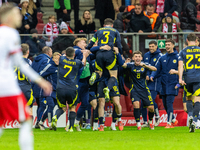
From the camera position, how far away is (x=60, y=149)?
646 centimetres

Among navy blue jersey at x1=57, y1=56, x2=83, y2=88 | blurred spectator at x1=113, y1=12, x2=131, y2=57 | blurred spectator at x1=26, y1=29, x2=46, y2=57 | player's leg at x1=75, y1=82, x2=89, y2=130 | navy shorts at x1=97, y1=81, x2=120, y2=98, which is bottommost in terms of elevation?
player's leg at x1=75, y1=82, x2=89, y2=130

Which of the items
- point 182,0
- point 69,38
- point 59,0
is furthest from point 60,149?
point 182,0

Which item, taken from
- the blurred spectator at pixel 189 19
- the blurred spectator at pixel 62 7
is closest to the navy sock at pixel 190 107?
the blurred spectator at pixel 189 19

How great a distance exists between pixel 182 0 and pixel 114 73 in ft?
31.6

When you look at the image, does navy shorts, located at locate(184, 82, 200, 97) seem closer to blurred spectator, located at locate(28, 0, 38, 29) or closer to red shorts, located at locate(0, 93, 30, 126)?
red shorts, located at locate(0, 93, 30, 126)

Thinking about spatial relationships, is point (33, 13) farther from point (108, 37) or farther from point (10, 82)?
point (10, 82)

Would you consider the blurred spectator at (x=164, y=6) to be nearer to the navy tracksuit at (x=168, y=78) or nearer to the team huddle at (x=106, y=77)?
the team huddle at (x=106, y=77)

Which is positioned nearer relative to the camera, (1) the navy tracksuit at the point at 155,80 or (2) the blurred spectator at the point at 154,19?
(1) the navy tracksuit at the point at 155,80

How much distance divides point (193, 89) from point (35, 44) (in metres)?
6.81

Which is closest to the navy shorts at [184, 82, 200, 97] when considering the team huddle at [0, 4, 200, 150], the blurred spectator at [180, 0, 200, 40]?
the team huddle at [0, 4, 200, 150]

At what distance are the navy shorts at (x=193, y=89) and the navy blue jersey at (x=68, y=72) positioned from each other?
9.15 feet

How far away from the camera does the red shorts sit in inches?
186

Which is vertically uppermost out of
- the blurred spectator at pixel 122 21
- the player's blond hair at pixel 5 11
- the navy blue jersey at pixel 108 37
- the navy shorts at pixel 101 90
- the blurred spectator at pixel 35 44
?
the player's blond hair at pixel 5 11

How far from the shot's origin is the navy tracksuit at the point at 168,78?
12.4 m
